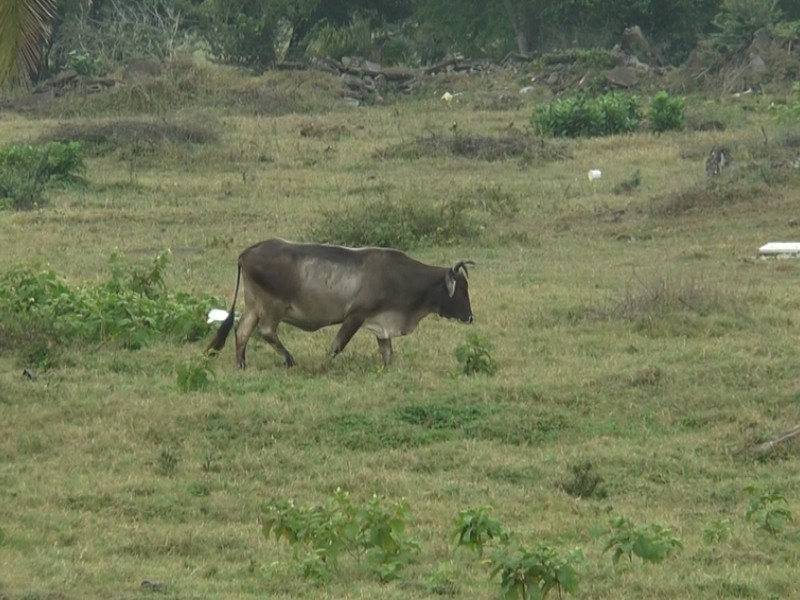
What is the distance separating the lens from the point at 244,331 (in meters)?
11.6

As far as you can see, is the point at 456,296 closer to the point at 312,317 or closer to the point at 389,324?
the point at 389,324

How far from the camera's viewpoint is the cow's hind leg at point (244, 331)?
1162cm

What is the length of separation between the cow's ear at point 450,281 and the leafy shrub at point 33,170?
28.7 ft

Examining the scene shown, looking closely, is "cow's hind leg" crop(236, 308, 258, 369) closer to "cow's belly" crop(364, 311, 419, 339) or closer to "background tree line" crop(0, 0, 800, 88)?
"cow's belly" crop(364, 311, 419, 339)

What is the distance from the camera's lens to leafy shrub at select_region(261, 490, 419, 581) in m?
7.05

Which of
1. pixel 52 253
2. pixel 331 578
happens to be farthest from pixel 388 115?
pixel 331 578

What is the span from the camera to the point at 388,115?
2978cm

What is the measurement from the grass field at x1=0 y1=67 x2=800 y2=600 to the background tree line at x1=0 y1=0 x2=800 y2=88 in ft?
61.2

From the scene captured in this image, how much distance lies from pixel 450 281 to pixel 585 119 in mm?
14212

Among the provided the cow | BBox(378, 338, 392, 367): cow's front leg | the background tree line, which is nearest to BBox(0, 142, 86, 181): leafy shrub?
the cow

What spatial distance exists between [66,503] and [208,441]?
1.36 metres

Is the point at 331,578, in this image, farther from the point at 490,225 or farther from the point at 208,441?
the point at 490,225

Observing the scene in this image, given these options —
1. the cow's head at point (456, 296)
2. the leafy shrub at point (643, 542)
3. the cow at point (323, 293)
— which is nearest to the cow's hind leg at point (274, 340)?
the cow at point (323, 293)

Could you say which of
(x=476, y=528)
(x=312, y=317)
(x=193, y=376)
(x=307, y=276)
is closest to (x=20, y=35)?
(x=193, y=376)
